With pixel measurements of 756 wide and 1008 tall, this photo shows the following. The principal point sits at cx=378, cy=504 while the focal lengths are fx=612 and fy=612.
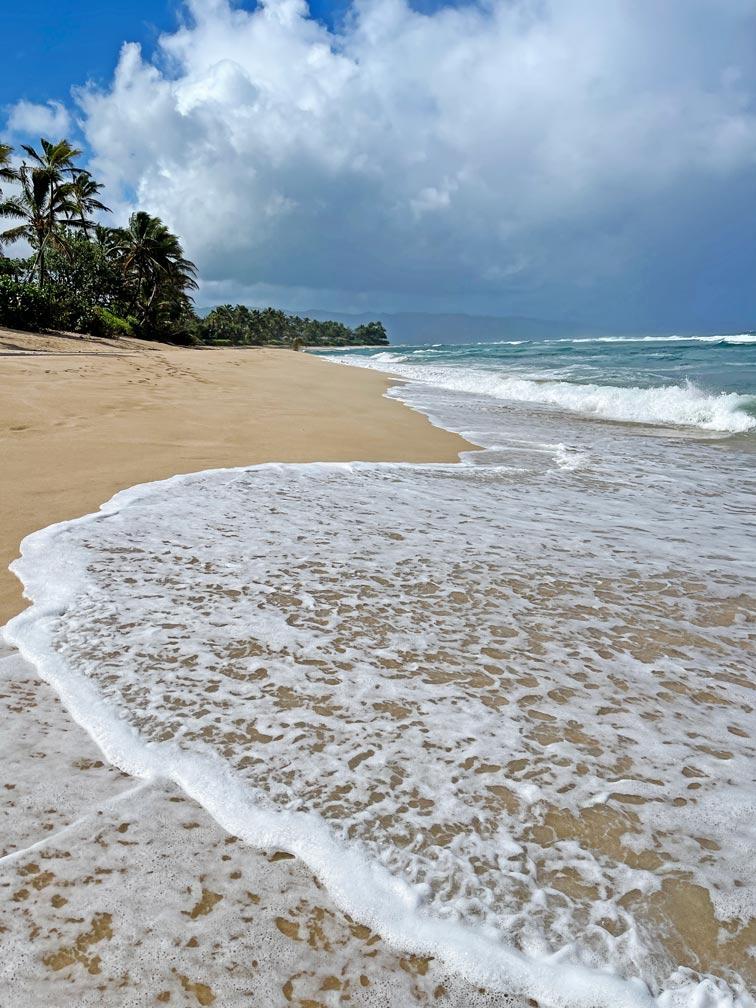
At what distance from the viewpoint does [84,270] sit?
38.2 meters

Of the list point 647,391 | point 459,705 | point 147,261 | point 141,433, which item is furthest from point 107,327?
point 459,705

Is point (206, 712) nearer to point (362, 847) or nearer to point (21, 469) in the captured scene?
point (362, 847)

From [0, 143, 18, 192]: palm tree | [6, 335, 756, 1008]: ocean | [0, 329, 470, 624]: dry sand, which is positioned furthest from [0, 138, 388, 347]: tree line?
[6, 335, 756, 1008]: ocean

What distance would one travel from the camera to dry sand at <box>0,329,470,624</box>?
14.6 feet

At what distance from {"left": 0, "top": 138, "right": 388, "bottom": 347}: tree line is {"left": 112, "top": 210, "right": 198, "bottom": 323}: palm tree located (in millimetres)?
61

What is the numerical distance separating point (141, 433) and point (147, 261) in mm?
35980

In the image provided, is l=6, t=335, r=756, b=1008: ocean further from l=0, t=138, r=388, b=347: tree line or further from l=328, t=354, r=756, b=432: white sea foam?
l=0, t=138, r=388, b=347: tree line

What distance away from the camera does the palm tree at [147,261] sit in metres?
37.1

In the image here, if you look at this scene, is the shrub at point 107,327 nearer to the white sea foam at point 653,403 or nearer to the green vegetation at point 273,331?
the white sea foam at point 653,403

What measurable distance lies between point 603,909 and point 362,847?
59cm

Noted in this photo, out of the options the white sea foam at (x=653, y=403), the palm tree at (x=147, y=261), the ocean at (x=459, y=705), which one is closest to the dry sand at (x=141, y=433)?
the ocean at (x=459, y=705)

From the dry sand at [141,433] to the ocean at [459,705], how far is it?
416 millimetres

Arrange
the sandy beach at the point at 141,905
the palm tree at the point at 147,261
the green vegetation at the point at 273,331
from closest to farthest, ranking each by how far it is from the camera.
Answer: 1. the sandy beach at the point at 141,905
2. the palm tree at the point at 147,261
3. the green vegetation at the point at 273,331

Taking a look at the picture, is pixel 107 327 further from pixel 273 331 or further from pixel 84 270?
pixel 273 331
